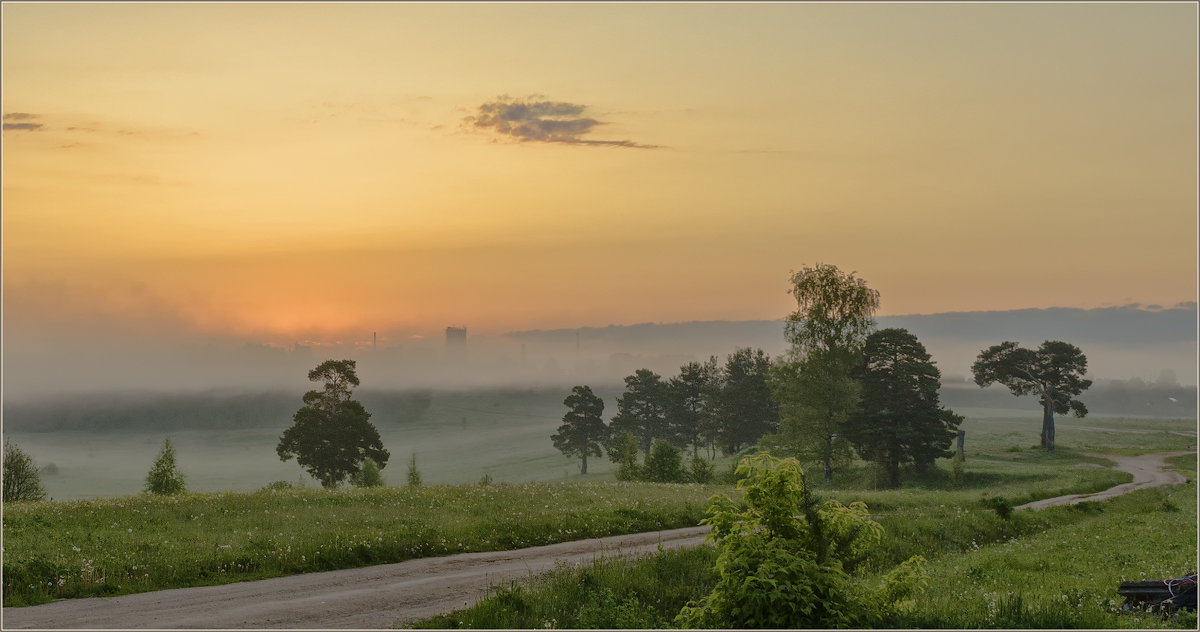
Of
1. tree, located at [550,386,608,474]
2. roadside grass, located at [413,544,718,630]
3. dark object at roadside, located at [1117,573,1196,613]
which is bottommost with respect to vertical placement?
tree, located at [550,386,608,474]

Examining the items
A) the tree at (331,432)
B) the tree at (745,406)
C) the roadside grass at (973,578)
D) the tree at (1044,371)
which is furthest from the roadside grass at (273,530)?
the tree at (745,406)

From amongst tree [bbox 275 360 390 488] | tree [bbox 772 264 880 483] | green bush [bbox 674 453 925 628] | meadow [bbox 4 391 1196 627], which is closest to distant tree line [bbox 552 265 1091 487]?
tree [bbox 772 264 880 483]

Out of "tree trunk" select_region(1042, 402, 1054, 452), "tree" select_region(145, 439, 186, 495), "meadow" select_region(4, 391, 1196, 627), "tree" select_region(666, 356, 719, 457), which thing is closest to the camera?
"meadow" select_region(4, 391, 1196, 627)

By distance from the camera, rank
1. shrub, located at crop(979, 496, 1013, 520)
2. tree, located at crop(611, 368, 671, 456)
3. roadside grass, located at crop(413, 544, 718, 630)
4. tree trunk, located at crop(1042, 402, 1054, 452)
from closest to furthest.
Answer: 1. roadside grass, located at crop(413, 544, 718, 630)
2. shrub, located at crop(979, 496, 1013, 520)
3. tree trunk, located at crop(1042, 402, 1054, 452)
4. tree, located at crop(611, 368, 671, 456)

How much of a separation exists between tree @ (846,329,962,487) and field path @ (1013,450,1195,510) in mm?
14268

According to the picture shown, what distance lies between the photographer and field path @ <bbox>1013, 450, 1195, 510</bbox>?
44875mm

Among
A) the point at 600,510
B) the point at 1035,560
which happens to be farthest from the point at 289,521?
the point at 1035,560

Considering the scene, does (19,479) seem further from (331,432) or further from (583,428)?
(583,428)

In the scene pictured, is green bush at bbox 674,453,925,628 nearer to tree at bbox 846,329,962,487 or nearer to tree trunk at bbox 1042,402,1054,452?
tree at bbox 846,329,962,487

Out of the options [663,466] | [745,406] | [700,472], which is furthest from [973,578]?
[745,406]

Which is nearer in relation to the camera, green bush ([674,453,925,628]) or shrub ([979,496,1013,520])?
green bush ([674,453,925,628])

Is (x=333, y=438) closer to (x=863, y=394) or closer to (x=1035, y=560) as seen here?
(x=863, y=394)

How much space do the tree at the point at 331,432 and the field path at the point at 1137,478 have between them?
57.0 m

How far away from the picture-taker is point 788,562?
1254cm
